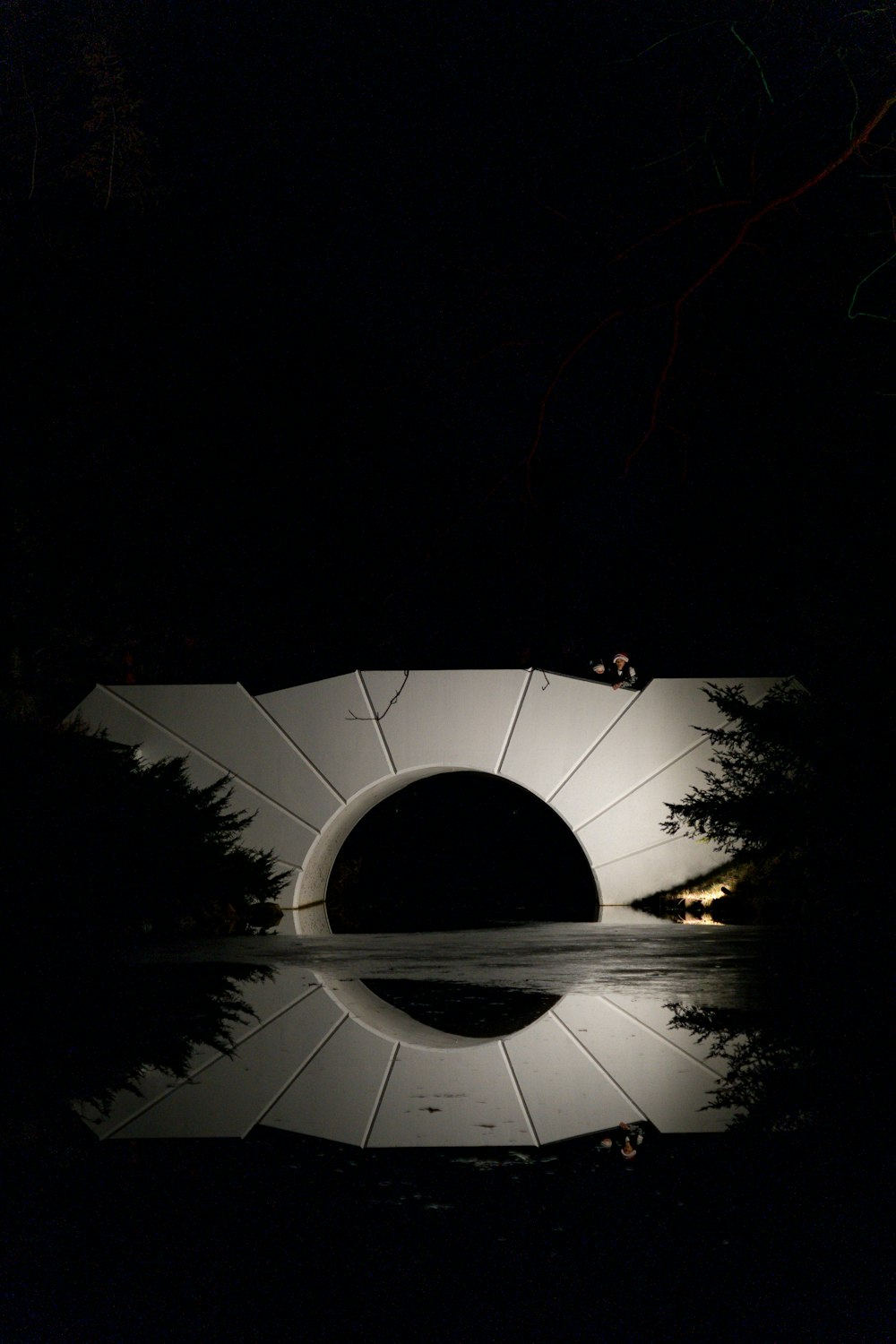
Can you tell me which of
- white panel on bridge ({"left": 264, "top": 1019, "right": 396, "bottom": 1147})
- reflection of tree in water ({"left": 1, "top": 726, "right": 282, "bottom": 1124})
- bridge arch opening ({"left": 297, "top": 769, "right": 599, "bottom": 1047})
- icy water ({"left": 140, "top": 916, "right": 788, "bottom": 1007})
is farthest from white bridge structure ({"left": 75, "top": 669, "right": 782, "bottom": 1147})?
white panel on bridge ({"left": 264, "top": 1019, "right": 396, "bottom": 1147})

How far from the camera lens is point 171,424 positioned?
1683 centimetres

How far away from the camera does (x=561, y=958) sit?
27.4ft

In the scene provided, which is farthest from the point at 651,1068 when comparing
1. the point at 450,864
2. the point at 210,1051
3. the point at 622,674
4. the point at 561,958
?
the point at 450,864

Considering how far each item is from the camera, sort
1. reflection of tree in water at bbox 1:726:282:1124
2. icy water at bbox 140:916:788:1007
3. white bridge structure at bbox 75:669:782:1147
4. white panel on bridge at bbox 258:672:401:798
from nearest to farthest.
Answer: reflection of tree in water at bbox 1:726:282:1124 < icy water at bbox 140:916:788:1007 < white bridge structure at bbox 75:669:782:1147 < white panel on bridge at bbox 258:672:401:798

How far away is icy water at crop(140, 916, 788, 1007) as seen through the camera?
6629 mm

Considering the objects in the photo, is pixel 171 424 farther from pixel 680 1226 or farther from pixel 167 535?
pixel 680 1226

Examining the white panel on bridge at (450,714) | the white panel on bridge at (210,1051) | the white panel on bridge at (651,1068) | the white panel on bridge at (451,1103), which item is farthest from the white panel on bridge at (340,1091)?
the white panel on bridge at (450,714)

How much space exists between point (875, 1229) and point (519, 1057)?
2166 millimetres

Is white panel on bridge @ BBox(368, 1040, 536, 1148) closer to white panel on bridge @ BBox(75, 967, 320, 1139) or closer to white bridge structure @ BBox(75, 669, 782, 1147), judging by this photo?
white panel on bridge @ BBox(75, 967, 320, 1139)

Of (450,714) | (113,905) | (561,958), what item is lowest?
(561,958)

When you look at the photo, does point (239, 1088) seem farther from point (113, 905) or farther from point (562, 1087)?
point (113, 905)

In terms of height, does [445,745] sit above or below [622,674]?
below

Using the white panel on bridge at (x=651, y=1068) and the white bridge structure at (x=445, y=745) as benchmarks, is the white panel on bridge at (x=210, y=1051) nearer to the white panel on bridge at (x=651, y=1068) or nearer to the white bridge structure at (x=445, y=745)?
the white panel on bridge at (x=651, y=1068)

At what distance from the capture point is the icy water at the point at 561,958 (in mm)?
6629
